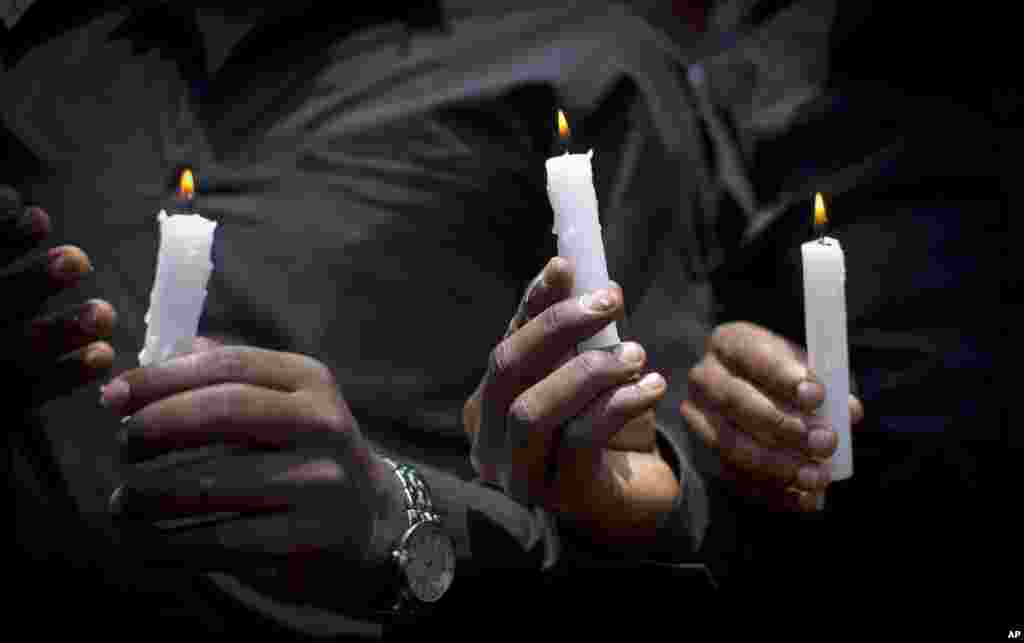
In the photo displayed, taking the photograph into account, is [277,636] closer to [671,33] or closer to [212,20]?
A: [212,20]

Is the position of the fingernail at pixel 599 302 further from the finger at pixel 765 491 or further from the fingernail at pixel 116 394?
the finger at pixel 765 491

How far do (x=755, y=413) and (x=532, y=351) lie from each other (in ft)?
1.09

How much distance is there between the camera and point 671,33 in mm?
1168

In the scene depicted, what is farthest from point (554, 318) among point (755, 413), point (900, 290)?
point (900, 290)

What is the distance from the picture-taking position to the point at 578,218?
56 centimetres

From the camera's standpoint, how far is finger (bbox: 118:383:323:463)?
53 centimetres

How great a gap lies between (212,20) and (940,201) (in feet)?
2.22

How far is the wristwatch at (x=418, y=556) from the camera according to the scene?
64cm

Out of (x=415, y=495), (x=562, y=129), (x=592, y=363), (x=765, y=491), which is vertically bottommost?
(x=765, y=491)

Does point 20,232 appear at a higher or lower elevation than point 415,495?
higher

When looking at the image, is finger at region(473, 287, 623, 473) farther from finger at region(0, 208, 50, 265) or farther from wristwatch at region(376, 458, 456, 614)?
finger at region(0, 208, 50, 265)

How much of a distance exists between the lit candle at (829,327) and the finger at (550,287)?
153 millimetres

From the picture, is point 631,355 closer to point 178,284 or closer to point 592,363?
point 592,363

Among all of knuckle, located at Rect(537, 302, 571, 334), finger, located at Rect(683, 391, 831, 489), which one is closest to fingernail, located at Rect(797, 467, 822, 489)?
finger, located at Rect(683, 391, 831, 489)
